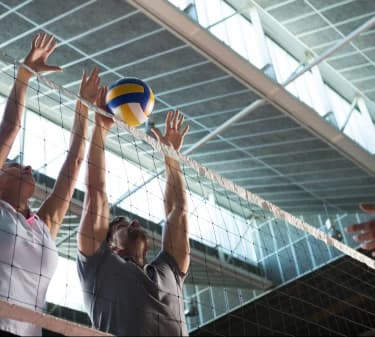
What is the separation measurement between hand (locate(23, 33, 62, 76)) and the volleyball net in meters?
7.19

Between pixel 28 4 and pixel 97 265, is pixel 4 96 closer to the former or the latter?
pixel 28 4

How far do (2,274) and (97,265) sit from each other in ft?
2.25

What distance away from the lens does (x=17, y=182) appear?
3.87 meters

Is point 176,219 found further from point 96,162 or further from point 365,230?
point 365,230

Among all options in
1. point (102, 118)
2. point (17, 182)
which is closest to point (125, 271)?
point (17, 182)

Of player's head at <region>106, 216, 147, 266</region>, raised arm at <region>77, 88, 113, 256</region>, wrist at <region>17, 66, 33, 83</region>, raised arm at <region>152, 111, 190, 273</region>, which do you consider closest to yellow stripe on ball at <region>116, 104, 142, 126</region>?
raised arm at <region>152, 111, 190, 273</region>

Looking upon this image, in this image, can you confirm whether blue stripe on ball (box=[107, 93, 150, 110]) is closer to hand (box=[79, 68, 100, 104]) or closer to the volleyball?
the volleyball

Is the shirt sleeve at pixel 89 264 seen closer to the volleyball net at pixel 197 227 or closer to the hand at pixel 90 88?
the hand at pixel 90 88

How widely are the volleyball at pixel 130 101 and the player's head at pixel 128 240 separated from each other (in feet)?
6.75

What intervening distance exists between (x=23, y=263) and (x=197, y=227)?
45.6ft

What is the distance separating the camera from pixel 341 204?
16656mm

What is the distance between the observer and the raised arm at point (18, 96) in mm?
3877

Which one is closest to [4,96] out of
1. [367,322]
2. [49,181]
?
[49,181]

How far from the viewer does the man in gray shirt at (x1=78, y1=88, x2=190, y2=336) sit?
366cm
